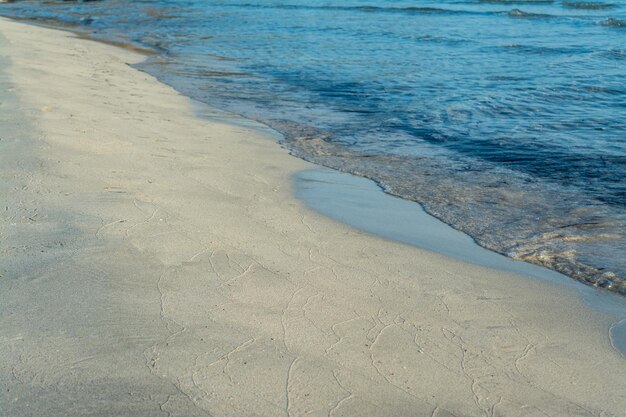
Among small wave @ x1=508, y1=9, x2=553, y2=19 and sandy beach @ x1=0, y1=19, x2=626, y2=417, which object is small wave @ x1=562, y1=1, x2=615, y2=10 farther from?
sandy beach @ x1=0, y1=19, x2=626, y2=417

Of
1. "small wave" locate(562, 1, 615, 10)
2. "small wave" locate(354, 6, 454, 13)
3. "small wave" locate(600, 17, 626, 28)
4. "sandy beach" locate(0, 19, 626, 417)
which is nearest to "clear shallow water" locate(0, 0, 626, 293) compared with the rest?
"small wave" locate(600, 17, 626, 28)

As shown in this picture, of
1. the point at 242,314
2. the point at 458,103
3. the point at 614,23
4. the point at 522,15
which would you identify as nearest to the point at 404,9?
the point at 522,15

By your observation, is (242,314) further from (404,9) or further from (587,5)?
(587,5)

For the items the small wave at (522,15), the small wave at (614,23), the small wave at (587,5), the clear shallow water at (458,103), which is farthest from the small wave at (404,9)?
the small wave at (614,23)

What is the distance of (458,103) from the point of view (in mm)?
9477

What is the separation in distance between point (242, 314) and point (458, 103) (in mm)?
6669

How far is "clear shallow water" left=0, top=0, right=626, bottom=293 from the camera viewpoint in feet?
18.1

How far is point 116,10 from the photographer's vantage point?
23.5 metres

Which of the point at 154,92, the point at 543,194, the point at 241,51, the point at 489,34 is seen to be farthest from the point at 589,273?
the point at 489,34

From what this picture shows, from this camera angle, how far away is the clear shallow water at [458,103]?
5508 mm

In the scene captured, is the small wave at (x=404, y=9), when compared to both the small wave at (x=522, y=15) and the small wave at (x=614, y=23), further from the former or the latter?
the small wave at (x=614, y=23)

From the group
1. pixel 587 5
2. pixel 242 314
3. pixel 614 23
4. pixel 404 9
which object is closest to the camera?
pixel 242 314

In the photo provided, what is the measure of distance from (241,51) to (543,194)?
9670mm

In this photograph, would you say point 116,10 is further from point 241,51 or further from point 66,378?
point 66,378
